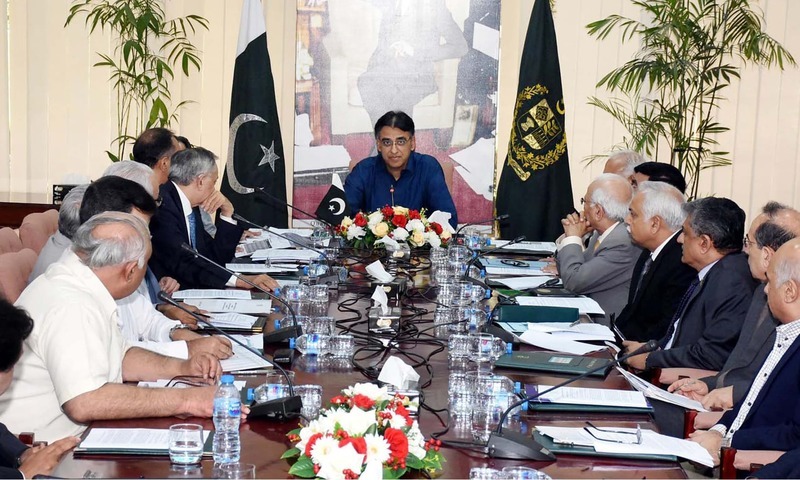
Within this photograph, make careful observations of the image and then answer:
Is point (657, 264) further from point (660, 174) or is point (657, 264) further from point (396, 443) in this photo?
point (396, 443)

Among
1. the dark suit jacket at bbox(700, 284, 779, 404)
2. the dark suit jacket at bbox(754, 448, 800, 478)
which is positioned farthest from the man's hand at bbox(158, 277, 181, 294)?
the dark suit jacket at bbox(754, 448, 800, 478)

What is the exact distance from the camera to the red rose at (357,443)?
1.72m

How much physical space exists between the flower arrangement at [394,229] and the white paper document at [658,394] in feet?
7.25

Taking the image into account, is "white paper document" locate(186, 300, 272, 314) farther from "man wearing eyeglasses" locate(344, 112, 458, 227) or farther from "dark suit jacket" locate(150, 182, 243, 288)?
"man wearing eyeglasses" locate(344, 112, 458, 227)

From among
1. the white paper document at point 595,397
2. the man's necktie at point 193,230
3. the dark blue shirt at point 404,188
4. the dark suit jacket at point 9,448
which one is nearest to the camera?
the dark suit jacket at point 9,448

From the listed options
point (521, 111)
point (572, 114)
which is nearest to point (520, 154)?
point (521, 111)

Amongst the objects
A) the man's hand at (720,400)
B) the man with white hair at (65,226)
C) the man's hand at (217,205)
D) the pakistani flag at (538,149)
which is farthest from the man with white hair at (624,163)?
the man with white hair at (65,226)

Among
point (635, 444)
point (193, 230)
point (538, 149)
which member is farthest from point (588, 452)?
point (538, 149)

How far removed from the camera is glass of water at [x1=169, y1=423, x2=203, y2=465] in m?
1.99

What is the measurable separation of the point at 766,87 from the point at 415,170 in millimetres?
3177

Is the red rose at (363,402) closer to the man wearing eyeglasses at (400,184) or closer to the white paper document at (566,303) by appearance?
the white paper document at (566,303)

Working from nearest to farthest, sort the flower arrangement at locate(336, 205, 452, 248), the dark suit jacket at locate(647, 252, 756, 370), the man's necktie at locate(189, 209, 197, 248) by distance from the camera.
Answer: the dark suit jacket at locate(647, 252, 756, 370), the man's necktie at locate(189, 209, 197, 248), the flower arrangement at locate(336, 205, 452, 248)

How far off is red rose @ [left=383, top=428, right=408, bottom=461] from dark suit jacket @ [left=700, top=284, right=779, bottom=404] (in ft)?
5.68

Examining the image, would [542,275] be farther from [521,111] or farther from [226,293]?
[521,111]
